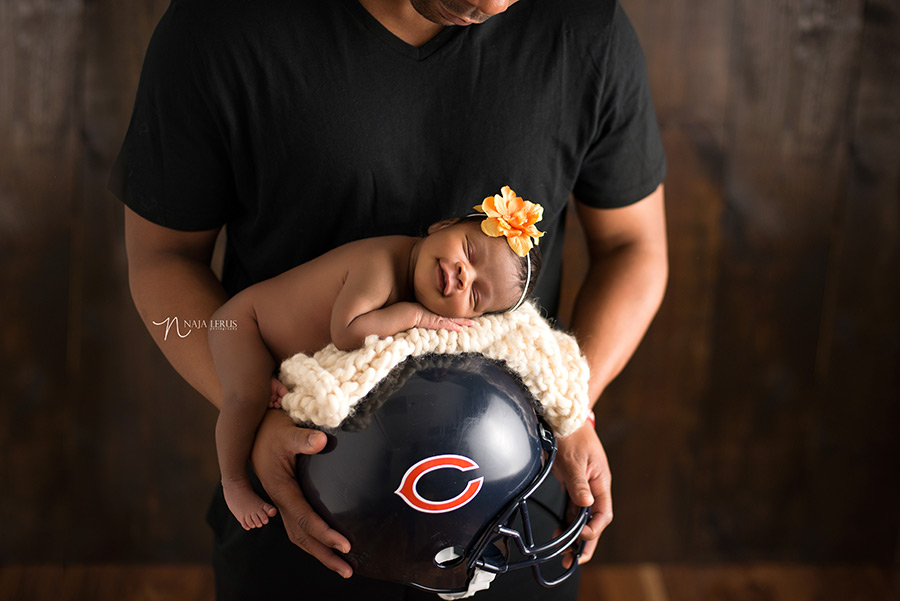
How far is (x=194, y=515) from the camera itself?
0.63 meters

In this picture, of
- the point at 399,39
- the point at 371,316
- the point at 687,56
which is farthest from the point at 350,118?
the point at 687,56

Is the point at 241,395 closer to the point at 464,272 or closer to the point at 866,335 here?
the point at 464,272

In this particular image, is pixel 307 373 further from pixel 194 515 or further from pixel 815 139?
pixel 815 139

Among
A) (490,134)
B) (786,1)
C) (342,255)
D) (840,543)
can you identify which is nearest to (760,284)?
(786,1)

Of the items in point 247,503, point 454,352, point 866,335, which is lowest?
point 866,335

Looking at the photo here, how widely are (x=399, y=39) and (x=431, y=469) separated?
308 mm

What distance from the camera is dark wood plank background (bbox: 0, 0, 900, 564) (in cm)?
51

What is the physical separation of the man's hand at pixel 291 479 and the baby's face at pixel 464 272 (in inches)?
4.4

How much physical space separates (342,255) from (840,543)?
40.7 inches

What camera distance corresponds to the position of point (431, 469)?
0.47m

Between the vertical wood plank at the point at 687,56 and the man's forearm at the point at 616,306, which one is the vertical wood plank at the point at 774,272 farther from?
the man's forearm at the point at 616,306

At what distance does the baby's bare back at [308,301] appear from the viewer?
49 centimetres

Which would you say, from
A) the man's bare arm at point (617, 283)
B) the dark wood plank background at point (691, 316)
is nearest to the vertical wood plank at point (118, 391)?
the dark wood plank background at point (691, 316)

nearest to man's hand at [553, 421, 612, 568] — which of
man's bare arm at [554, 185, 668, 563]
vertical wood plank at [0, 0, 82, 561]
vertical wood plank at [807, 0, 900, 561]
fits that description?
man's bare arm at [554, 185, 668, 563]
